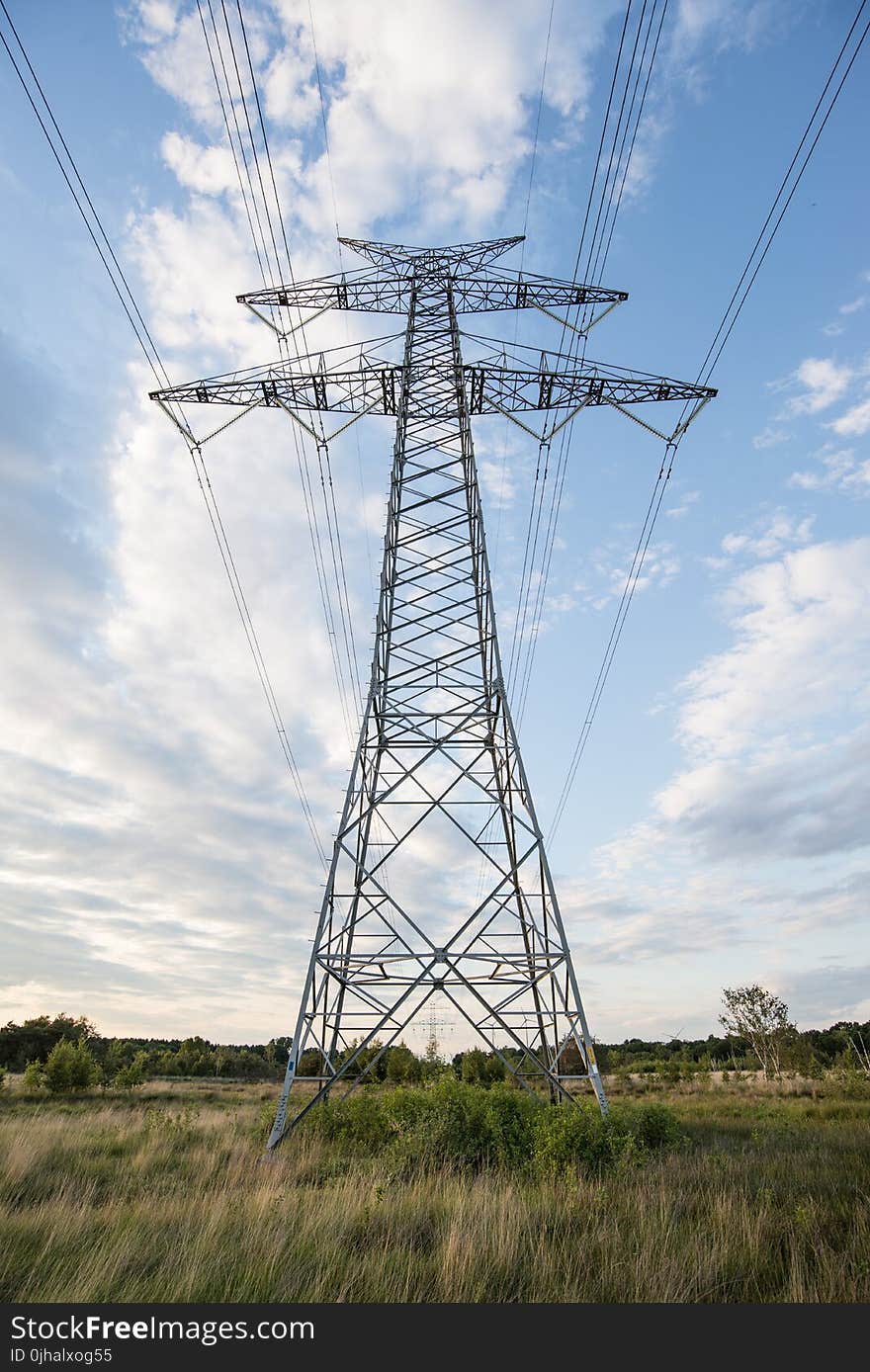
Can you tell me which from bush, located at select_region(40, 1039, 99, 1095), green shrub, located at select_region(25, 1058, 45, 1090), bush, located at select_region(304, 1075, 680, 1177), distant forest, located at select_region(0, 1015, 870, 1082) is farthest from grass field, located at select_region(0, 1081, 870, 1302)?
green shrub, located at select_region(25, 1058, 45, 1090)

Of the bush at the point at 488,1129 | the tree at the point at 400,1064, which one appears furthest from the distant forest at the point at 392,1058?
the bush at the point at 488,1129

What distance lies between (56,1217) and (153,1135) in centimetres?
799

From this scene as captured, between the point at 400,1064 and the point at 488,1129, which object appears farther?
the point at 400,1064

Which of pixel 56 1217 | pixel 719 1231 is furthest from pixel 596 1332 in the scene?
pixel 56 1217

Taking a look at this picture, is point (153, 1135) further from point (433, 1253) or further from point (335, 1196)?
point (433, 1253)

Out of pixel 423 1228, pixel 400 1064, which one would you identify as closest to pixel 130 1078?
pixel 400 1064

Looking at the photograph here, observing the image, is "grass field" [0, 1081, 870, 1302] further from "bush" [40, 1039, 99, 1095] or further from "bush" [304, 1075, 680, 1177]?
"bush" [40, 1039, 99, 1095]

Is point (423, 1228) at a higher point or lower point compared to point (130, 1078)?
lower

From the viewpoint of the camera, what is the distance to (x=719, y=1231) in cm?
654

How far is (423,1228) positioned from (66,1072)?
33.5m

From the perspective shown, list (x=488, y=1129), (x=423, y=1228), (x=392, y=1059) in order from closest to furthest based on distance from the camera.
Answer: (x=423, y=1228) < (x=488, y=1129) < (x=392, y=1059)

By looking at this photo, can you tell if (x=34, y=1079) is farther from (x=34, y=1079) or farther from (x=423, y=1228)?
(x=423, y=1228)

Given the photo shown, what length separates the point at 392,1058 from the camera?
30469 mm

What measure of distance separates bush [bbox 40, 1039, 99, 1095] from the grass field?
2552 centimetres
